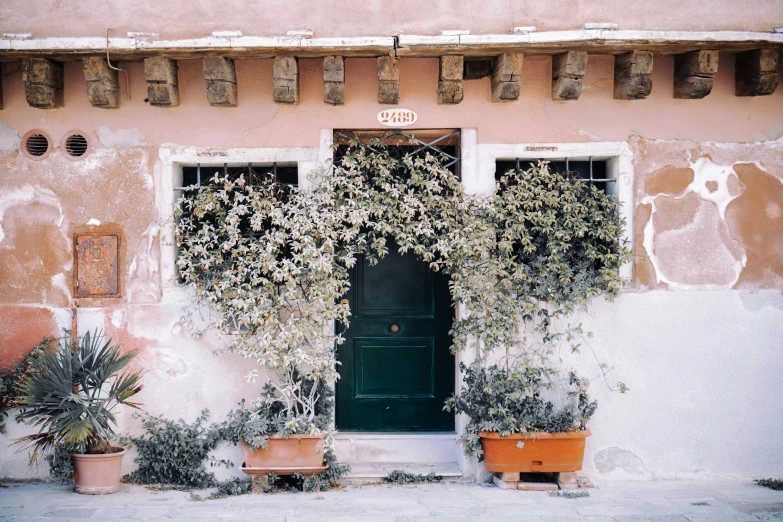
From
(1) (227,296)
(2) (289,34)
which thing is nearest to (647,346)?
(1) (227,296)

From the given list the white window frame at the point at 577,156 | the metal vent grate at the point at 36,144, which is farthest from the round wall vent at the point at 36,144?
the white window frame at the point at 577,156

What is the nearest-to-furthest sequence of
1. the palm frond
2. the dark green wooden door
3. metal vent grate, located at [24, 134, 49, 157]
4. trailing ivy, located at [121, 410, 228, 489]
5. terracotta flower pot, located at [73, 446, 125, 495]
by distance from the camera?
the palm frond, terracotta flower pot, located at [73, 446, 125, 495], trailing ivy, located at [121, 410, 228, 489], metal vent grate, located at [24, 134, 49, 157], the dark green wooden door

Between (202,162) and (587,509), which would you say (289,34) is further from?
(587,509)

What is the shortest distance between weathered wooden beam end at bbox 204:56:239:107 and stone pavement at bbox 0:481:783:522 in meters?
3.09

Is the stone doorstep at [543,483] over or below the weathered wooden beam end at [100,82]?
below

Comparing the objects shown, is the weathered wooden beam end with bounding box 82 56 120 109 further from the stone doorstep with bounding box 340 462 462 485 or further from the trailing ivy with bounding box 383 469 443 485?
the trailing ivy with bounding box 383 469 443 485

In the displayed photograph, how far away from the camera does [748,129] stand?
19.3 feet

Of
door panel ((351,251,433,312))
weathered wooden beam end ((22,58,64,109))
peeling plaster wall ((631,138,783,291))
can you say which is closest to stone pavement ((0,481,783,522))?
door panel ((351,251,433,312))

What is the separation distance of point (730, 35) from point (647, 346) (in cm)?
249

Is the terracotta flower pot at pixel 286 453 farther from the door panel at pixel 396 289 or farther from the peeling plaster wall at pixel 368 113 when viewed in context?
the peeling plaster wall at pixel 368 113

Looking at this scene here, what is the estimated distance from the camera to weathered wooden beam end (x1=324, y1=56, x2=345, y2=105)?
5.53 meters

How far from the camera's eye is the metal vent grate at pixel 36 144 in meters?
5.89

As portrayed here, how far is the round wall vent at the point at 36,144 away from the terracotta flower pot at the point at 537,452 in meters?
4.24

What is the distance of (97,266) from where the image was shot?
5.82m
